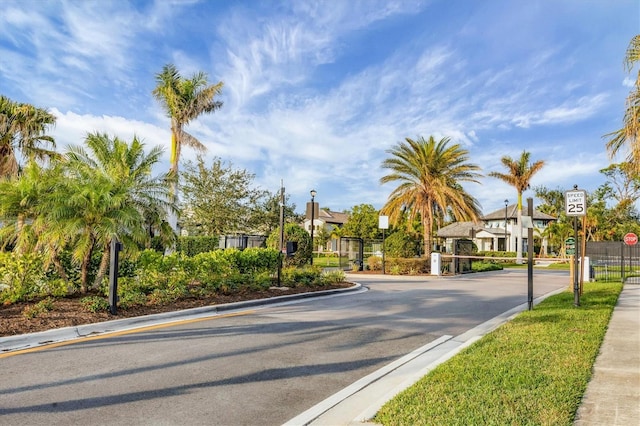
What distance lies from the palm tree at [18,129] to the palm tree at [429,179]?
18771mm

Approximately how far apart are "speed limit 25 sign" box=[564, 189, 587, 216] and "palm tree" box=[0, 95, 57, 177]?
21.0 m

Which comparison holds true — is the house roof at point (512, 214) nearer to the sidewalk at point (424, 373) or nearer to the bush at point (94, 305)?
the sidewalk at point (424, 373)

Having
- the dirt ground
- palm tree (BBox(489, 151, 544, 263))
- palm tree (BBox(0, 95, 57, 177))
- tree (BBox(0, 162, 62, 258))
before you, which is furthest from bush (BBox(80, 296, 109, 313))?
palm tree (BBox(489, 151, 544, 263))

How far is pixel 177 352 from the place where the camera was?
19.7 feet

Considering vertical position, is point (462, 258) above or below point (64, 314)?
above

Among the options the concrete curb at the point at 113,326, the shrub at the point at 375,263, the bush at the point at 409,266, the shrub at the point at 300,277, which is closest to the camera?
the concrete curb at the point at 113,326

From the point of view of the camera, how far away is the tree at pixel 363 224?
5244 centimetres

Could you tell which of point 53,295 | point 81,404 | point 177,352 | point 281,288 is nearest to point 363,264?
point 281,288

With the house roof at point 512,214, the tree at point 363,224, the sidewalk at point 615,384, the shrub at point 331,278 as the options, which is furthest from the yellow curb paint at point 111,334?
the house roof at point 512,214

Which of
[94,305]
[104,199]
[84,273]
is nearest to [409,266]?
[84,273]

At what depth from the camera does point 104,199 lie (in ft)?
28.4

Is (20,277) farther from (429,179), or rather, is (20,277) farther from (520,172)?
(520,172)

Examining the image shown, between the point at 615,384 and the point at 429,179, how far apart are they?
2184 cm

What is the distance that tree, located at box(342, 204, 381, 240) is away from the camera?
52438 millimetres
